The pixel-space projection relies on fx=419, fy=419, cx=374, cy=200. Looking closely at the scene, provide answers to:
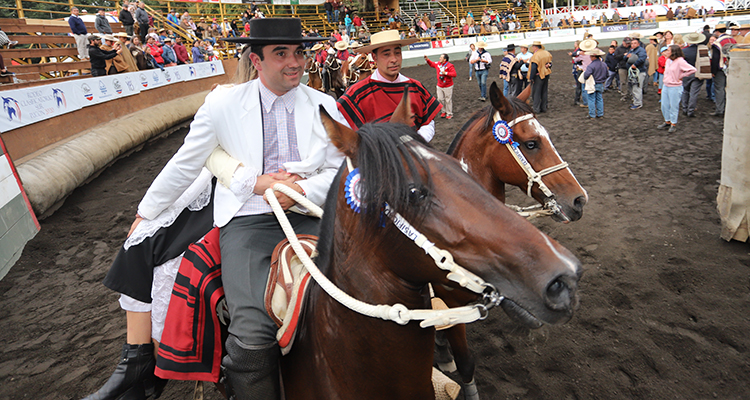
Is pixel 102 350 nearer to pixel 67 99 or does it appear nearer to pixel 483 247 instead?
pixel 483 247

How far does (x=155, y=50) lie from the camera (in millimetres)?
15375

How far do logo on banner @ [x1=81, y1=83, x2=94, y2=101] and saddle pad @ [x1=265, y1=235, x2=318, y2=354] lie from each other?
10686 millimetres

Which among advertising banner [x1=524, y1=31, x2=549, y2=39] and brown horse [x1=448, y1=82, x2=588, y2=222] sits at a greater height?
advertising banner [x1=524, y1=31, x2=549, y2=39]

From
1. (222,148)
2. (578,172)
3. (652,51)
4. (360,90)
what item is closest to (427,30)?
(652,51)

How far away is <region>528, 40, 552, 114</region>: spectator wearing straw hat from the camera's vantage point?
12789 millimetres

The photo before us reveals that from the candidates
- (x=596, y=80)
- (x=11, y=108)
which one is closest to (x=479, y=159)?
(x=11, y=108)

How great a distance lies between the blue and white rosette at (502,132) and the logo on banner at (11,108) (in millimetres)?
7910

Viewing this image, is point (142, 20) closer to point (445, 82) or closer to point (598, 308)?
point (445, 82)

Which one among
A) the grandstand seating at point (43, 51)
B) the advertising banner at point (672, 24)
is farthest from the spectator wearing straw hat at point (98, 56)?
the advertising banner at point (672, 24)

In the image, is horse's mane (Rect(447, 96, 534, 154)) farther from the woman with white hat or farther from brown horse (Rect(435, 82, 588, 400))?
the woman with white hat

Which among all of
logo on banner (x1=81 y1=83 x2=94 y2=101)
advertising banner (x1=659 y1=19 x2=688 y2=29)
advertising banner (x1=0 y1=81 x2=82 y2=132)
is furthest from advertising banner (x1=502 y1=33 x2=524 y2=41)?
advertising banner (x1=0 y1=81 x2=82 y2=132)

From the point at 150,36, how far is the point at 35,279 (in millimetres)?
13190

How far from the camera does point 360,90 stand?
423 centimetres

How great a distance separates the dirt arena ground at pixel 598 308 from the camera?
330cm
